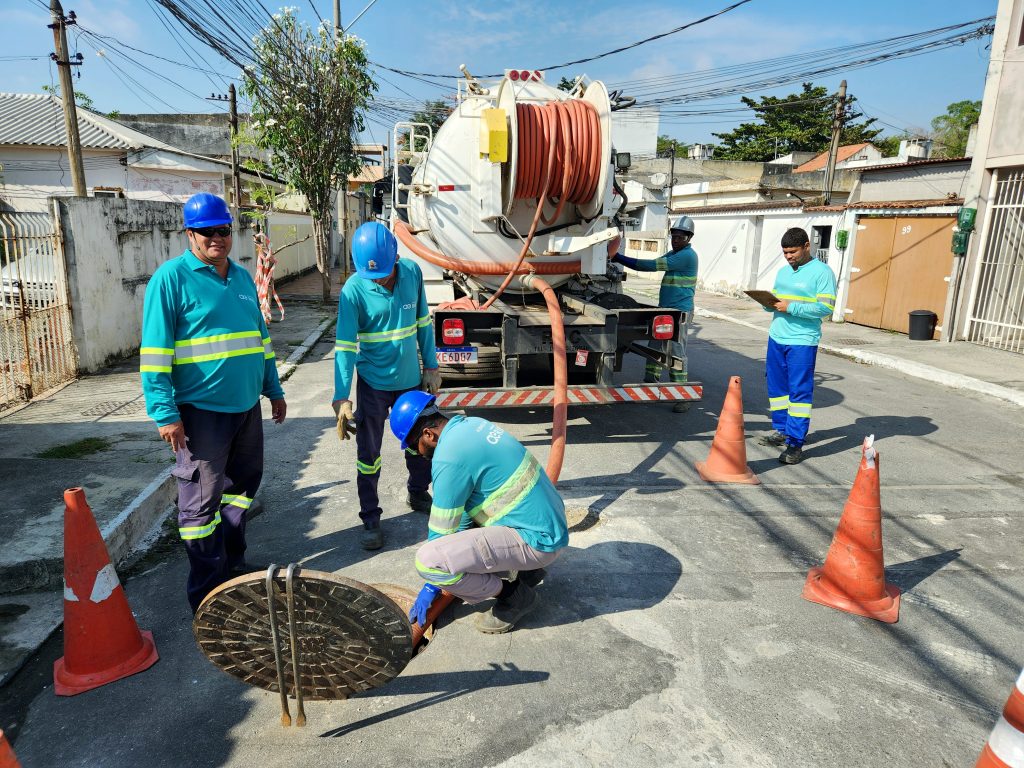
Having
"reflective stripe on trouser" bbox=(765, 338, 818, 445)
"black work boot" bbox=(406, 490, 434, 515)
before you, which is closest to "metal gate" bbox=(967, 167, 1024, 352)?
"reflective stripe on trouser" bbox=(765, 338, 818, 445)

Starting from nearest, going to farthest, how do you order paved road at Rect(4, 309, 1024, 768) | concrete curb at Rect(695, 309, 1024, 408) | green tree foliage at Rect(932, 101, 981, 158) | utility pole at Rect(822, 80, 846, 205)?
paved road at Rect(4, 309, 1024, 768) < concrete curb at Rect(695, 309, 1024, 408) < utility pole at Rect(822, 80, 846, 205) < green tree foliage at Rect(932, 101, 981, 158)

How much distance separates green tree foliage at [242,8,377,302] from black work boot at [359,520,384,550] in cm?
1111

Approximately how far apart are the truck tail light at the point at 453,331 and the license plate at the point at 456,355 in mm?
58

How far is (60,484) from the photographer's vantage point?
173 inches

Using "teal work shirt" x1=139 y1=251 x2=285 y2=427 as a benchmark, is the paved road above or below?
below

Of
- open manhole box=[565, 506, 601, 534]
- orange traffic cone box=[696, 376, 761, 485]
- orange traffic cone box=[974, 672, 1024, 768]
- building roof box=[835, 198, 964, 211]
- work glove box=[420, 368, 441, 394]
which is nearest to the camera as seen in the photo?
orange traffic cone box=[974, 672, 1024, 768]

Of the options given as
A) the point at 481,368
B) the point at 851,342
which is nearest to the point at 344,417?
the point at 481,368

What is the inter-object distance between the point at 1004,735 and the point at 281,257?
1993 cm

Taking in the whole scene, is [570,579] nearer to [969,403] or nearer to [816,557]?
[816,557]

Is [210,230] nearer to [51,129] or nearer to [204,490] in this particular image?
[204,490]

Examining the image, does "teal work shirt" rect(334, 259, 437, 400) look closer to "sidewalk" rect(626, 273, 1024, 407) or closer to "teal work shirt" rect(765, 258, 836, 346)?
"teal work shirt" rect(765, 258, 836, 346)

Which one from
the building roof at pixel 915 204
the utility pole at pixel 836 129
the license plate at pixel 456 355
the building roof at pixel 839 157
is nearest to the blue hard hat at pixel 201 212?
the license plate at pixel 456 355

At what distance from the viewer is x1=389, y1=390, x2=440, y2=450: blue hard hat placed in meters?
2.96

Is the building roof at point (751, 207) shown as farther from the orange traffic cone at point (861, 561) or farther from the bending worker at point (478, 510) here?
the bending worker at point (478, 510)
